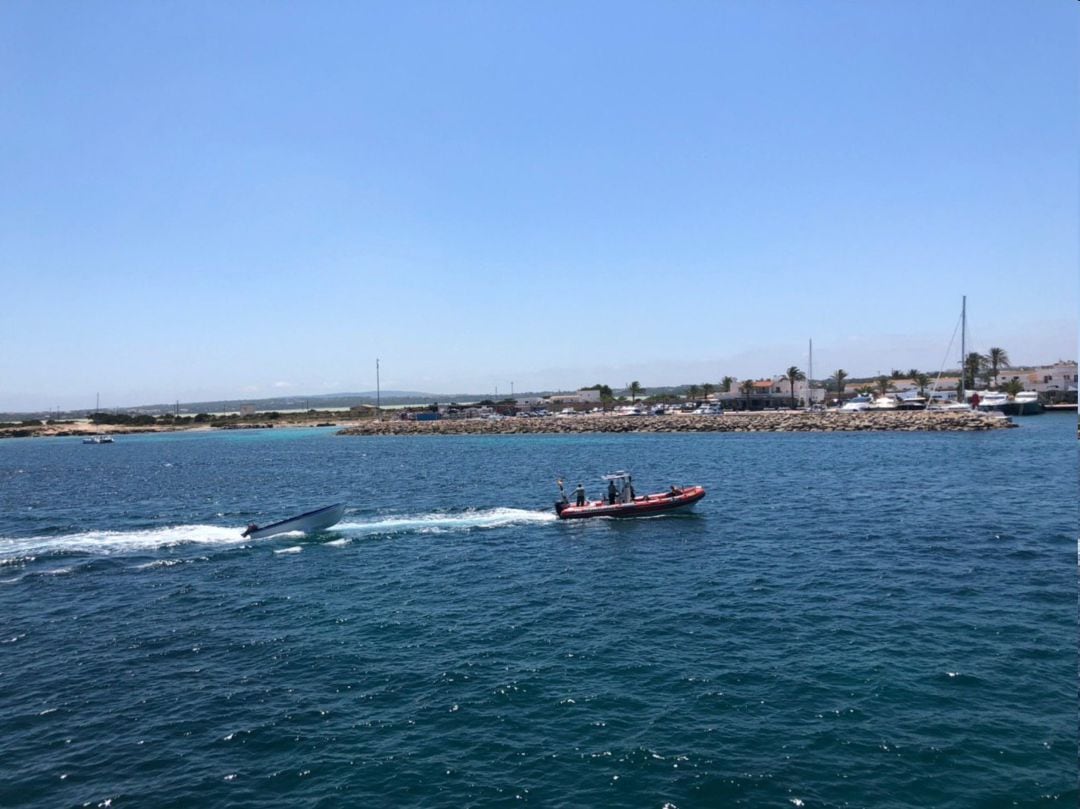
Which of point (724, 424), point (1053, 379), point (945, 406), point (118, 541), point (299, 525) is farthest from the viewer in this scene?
point (1053, 379)

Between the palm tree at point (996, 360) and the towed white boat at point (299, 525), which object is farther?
the palm tree at point (996, 360)

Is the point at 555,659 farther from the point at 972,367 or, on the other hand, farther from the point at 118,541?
the point at 972,367

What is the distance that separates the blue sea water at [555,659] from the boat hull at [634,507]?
771 mm

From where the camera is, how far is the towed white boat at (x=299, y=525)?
135ft

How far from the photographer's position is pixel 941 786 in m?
14.1

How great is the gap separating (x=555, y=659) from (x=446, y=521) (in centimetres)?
2379

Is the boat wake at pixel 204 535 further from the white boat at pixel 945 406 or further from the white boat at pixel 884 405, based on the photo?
the white boat at pixel 884 405

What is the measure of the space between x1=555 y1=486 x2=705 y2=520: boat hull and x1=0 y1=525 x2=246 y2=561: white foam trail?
61.8 feet

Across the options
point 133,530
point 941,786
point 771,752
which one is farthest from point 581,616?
point 133,530

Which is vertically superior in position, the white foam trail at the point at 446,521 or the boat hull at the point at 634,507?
the boat hull at the point at 634,507

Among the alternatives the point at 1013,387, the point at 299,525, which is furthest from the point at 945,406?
the point at 299,525

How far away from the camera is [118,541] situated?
1615 inches

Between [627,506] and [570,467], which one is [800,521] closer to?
[627,506]

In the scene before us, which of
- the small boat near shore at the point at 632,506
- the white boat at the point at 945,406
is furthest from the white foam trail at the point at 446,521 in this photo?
the white boat at the point at 945,406
